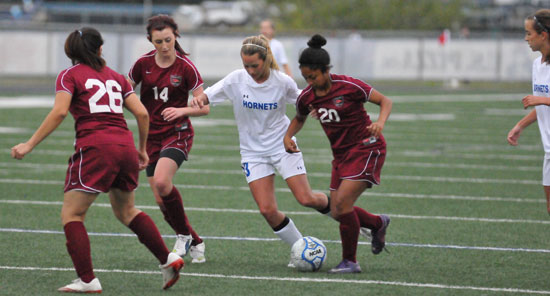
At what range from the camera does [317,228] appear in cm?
852

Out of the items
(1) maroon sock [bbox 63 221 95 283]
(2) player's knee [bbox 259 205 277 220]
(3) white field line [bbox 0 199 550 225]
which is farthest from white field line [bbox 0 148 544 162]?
(1) maroon sock [bbox 63 221 95 283]

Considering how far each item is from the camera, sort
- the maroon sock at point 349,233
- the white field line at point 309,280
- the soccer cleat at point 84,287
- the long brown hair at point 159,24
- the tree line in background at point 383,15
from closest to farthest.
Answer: the soccer cleat at point 84,287, the white field line at point 309,280, the maroon sock at point 349,233, the long brown hair at point 159,24, the tree line in background at point 383,15

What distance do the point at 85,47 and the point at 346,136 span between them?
80.7 inches

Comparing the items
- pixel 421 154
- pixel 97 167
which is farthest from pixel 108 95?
pixel 421 154

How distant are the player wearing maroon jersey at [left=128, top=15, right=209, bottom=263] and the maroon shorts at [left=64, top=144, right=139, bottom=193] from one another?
1203 mm

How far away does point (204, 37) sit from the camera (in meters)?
32.7

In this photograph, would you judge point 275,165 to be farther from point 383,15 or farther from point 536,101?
point 383,15

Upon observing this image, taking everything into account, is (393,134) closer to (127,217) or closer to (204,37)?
(127,217)

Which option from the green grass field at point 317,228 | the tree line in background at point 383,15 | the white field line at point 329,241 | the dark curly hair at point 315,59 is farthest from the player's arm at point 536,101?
the tree line in background at point 383,15

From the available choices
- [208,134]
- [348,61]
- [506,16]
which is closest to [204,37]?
[348,61]

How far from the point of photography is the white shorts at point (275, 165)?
265 inches

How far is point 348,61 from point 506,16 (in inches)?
674

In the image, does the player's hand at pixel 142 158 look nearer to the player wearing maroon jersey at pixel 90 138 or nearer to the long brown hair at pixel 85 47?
the player wearing maroon jersey at pixel 90 138

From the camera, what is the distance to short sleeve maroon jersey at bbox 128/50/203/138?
23.1ft
